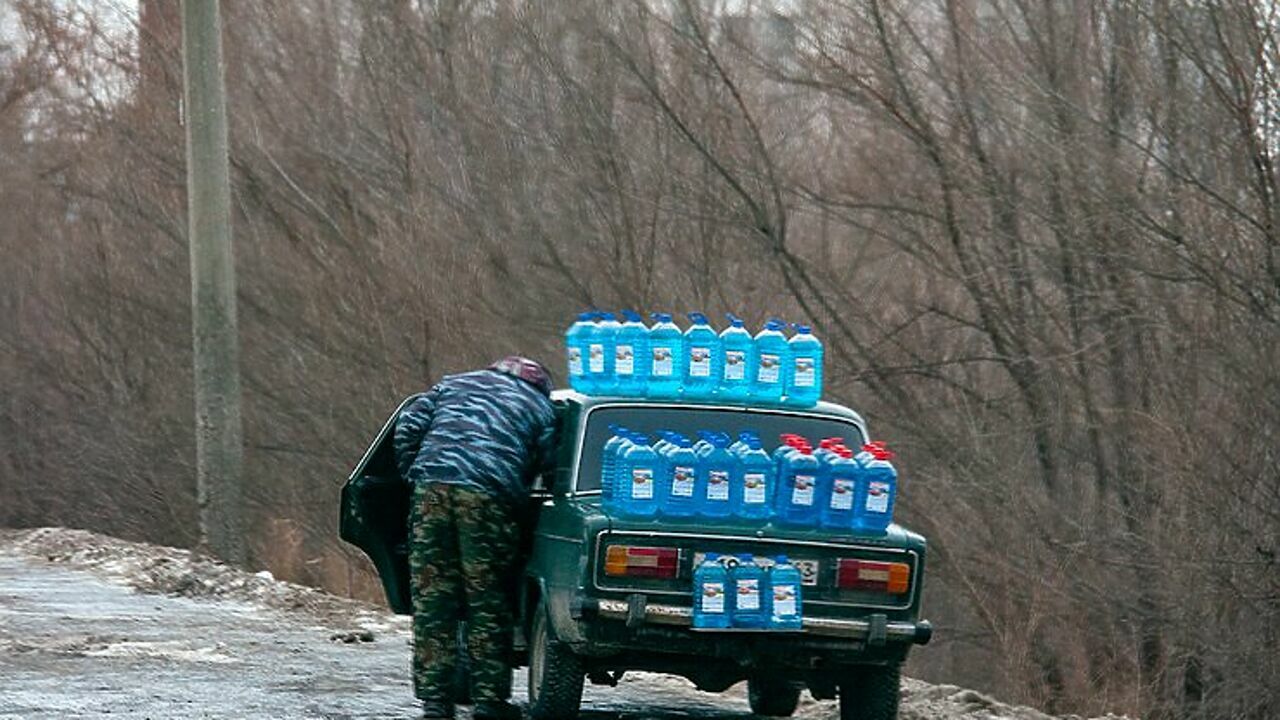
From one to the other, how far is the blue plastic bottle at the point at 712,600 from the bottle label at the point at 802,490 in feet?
1.91

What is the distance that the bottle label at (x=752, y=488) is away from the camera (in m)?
10.5

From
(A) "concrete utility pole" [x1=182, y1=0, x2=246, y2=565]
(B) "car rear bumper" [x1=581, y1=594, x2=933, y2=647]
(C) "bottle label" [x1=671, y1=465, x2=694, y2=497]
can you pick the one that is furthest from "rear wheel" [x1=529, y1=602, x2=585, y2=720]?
(A) "concrete utility pole" [x1=182, y1=0, x2=246, y2=565]

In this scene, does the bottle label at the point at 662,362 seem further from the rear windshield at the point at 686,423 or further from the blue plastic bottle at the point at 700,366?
the rear windshield at the point at 686,423

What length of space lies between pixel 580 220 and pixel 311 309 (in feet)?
15.5

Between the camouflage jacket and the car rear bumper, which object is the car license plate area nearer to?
the car rear bumper

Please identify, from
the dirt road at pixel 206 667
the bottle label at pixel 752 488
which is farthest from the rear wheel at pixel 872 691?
the bottle label at pixel 752 488

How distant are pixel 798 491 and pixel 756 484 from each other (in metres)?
0.20

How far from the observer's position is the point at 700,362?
11367 millimetres

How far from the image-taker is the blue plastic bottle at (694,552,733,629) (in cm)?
1010

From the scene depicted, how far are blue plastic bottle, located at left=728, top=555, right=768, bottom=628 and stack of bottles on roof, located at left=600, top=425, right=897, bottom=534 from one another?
0.40 metres

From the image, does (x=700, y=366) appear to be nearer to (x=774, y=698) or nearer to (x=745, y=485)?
(x=745, y=485)

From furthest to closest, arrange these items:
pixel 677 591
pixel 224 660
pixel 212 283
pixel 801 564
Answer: pixel 212 283
pixel 224 660
pixel 801 564
pixel 677 591

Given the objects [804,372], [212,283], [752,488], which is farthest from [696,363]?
[212,283]

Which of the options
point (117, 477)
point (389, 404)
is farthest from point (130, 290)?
point (389, 404)
